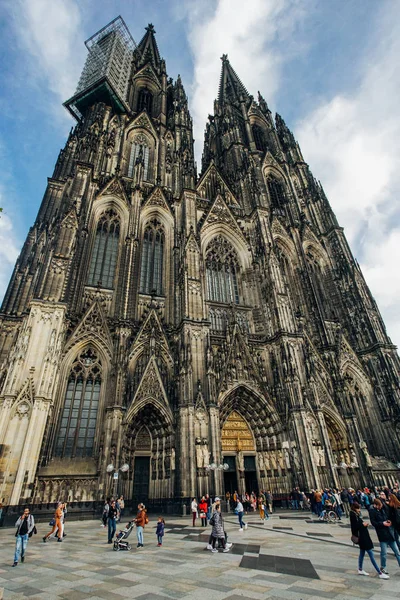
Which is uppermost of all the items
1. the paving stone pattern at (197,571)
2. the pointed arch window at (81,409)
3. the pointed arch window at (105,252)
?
the pointed arch window at (105,252)

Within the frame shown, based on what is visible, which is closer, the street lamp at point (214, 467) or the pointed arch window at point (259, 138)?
the street lamp at point (214, 467)

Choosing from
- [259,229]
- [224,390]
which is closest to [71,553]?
[224,390]

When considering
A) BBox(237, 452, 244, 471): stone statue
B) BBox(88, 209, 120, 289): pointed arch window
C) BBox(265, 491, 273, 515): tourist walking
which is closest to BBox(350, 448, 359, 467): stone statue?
BBox(265, 491, 273, 515): tourist walking

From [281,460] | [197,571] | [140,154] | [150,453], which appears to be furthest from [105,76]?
[197,571]

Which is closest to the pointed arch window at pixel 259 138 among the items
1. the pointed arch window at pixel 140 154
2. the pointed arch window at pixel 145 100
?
the pointed arch window at pixel 145 100

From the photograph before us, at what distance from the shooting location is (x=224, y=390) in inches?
742

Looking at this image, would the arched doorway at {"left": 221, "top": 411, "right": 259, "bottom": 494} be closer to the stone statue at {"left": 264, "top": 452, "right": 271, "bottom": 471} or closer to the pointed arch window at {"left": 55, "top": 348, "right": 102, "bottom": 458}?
the stone statue at {"left": 264, "top": 452, "right": 271, "bottom": 471}

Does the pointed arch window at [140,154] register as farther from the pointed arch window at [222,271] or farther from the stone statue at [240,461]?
the stone statue at [240,461]

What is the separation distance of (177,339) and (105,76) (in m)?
29.2

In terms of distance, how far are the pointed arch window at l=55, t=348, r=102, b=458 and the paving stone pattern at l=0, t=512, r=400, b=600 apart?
683cm

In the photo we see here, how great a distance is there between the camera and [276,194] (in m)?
33.6

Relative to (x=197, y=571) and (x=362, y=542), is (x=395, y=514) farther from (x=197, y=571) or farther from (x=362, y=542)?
(x=197, y=571)

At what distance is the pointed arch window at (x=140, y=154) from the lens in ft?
93.3

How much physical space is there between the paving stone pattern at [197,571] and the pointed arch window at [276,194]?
91.5 feet
